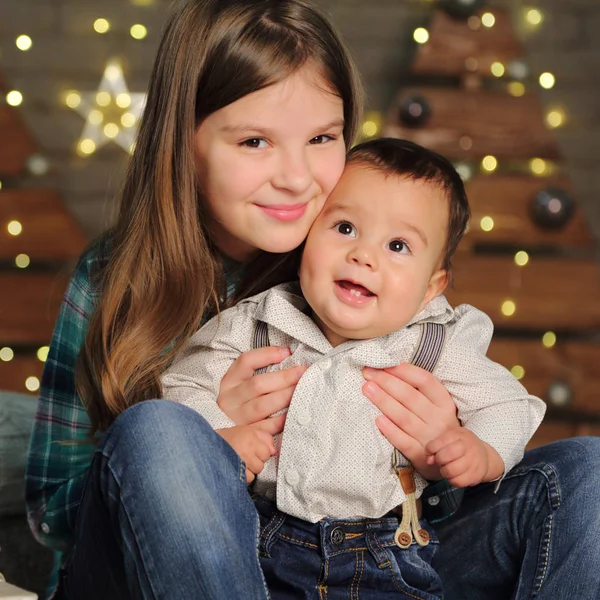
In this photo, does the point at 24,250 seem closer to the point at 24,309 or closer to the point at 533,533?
the point at 24,309

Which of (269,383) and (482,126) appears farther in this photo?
(482,126)

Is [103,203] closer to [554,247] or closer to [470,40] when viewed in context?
[470,40]

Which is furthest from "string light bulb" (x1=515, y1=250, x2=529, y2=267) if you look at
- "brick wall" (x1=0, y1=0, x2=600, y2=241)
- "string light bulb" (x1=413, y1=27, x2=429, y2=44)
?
"string light bulb" (x1=413, y1=27, x2=429, y2=44)

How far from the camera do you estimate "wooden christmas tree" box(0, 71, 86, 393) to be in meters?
2.89

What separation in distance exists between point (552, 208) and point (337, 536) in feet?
5.85

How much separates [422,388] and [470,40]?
69.9 inches

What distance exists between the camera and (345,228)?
1367mm

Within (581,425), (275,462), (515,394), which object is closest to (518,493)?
(515,394)

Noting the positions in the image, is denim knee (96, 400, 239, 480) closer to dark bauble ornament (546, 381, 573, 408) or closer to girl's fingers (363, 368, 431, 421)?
girl's fingers (363, 368, 431, 421)

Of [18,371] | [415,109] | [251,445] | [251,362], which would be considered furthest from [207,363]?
[18,371]

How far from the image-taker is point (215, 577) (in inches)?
40.9

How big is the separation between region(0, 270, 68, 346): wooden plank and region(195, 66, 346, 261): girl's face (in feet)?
5.23

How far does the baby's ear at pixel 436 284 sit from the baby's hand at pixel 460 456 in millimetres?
229

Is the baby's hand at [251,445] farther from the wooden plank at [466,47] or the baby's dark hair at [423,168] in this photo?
the wooden plank at [466,47]
